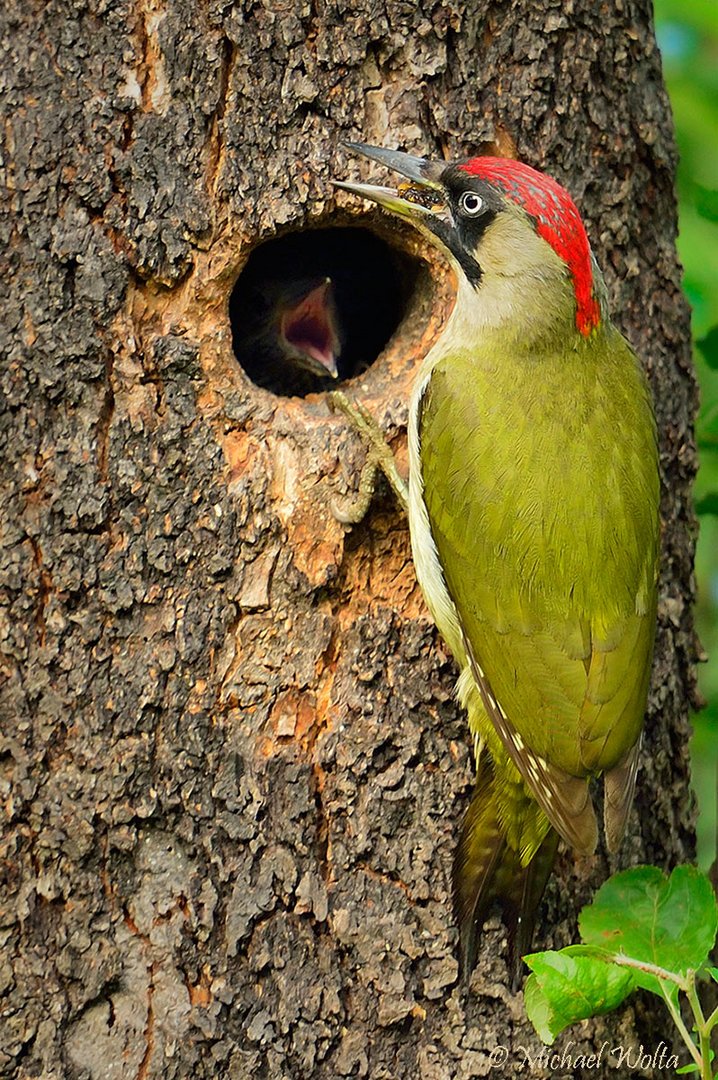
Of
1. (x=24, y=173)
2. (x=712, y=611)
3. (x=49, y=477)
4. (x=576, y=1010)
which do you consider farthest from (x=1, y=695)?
(x=712, y=611)

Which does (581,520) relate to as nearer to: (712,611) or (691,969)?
(691,969)

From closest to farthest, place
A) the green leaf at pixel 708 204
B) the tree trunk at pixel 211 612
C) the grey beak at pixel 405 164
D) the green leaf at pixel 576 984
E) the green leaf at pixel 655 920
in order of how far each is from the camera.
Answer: the green leaf at pixel 576 984 < the green leaf at pixel 655 920 < the tree trunk at pixel 211 612 < the grey beak at pixel 405 164 < the green leaf at pixel 708 204

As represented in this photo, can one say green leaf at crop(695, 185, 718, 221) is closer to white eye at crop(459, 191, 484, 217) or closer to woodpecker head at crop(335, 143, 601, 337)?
woodpecker head at crop(335, 143, 601, 337)

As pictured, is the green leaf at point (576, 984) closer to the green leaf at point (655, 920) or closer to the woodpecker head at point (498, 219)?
the green leaf at point (655, 920)

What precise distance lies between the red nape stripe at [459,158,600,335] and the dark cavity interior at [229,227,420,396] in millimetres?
873

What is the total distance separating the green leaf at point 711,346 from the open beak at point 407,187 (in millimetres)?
717

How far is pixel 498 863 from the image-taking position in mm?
2758

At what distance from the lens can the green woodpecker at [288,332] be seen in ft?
12.8

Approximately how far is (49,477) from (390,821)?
0.96m

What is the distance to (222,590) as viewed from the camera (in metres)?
2.77

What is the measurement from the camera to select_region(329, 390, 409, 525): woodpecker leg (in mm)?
2799

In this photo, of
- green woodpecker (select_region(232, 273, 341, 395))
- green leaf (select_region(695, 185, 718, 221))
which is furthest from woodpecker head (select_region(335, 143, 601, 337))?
green woodpecker (select_region(232, 273, 341, 395))

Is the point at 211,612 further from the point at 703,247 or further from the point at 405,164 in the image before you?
the point at 703,247

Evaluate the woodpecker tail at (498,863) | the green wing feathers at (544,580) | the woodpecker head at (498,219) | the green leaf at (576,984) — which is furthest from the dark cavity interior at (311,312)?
the green leaf at (576,984)
